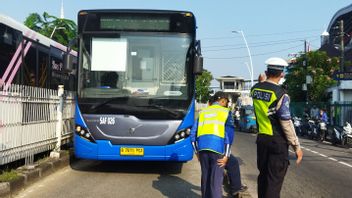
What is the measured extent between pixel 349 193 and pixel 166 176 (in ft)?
11.9

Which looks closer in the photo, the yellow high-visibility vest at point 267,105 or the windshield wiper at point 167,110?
the yellow high-visibility vest at point 267,105

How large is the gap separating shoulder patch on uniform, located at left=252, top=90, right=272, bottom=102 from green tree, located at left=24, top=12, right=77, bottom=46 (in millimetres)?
24126

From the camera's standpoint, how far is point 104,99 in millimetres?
9211

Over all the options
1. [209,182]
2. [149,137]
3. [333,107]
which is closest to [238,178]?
Answer: [209,182]

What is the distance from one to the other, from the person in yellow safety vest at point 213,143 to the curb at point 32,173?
9.88ft

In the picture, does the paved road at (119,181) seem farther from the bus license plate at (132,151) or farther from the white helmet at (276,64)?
the white helmet at (276,64)

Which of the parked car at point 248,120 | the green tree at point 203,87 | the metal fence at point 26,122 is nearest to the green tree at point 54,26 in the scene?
the parked car at point 248,120

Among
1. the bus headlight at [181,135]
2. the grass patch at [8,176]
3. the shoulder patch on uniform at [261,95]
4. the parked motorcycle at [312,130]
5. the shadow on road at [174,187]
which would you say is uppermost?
the shoulder patch on uniform at [261,95]

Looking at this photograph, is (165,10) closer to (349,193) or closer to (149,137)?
(149,137)

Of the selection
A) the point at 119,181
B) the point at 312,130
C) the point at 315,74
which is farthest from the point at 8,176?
the point at 315,74

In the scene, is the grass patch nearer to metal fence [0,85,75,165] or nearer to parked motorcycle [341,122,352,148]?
metal fence [0,85,75,165]

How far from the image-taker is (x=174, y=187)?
27.5 ft

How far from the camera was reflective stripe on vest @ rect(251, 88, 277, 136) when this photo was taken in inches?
215

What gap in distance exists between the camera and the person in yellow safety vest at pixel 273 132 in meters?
5.34
